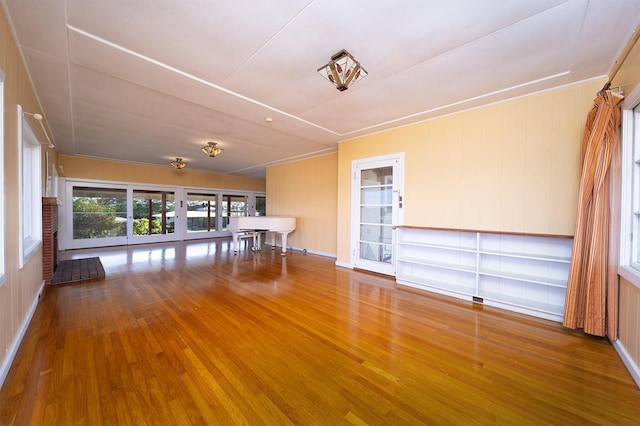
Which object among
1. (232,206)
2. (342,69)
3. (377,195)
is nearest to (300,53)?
(342,69)

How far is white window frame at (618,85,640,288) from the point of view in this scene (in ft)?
6.62

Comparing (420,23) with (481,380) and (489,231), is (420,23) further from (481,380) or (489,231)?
(481,380)

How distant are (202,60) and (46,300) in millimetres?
3601

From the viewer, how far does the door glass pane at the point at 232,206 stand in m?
10.1

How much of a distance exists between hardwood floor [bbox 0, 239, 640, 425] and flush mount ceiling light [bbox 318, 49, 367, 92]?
255 cm

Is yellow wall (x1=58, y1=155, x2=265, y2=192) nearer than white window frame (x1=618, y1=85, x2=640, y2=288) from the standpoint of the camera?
No

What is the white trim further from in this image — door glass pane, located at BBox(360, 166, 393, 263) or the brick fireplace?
the brick fireplace

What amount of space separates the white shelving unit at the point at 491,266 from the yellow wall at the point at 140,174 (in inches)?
318

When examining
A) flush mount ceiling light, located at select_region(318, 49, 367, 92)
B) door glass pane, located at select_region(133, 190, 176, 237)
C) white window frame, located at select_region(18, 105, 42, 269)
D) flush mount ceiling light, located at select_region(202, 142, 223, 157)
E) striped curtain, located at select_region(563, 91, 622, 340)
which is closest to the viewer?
striped curtain, located at select_region(563, 91, 622, 340)

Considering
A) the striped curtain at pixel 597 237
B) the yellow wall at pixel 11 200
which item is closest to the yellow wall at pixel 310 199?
the striped curtain at pixel 597 237

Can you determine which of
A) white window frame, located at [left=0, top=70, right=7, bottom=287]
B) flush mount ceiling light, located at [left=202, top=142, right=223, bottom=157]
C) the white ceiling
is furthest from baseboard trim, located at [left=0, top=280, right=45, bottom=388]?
flush mount ceiling light, located at [left=202, top=142, right=223, bottom=157]

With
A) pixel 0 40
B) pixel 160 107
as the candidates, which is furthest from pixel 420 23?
pixel 160 107

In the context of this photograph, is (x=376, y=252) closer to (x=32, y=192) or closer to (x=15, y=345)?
(x=15, y=345)

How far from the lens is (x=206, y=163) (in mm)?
7930
